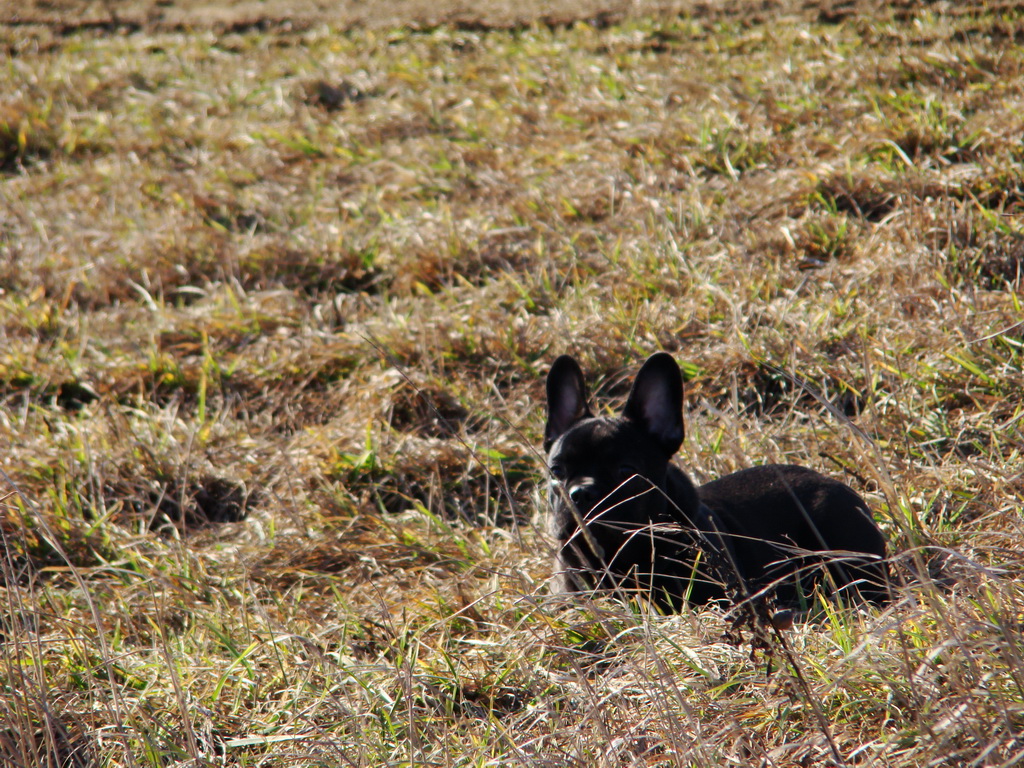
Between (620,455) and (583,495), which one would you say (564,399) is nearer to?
(620,455)

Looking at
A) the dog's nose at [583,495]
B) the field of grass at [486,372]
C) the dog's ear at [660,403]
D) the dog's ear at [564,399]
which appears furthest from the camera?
the dog's ear at [564,399]

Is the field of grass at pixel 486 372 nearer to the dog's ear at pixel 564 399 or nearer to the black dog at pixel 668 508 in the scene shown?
the black dog at pixel 668 508

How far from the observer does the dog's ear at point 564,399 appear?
345 centimetres

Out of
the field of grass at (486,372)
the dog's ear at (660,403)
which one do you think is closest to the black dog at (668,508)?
the dog's ear at (660,403)

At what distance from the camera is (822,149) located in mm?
5578

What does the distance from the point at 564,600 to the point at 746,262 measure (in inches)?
106

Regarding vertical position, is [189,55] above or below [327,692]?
above

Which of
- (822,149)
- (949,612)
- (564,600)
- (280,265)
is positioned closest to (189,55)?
(280,265)

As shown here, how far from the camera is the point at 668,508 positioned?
3.12 m

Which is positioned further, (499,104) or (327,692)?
(499,104)

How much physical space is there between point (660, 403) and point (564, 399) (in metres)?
0.40

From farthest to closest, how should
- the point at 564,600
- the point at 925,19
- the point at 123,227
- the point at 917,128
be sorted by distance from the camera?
the point at 925,19 < the point at 123,227 < the point at 917,128 < the point at 564,600

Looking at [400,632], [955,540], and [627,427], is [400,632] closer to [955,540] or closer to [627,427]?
[627,427]

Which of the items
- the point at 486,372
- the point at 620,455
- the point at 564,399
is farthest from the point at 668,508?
the point at 486,372
